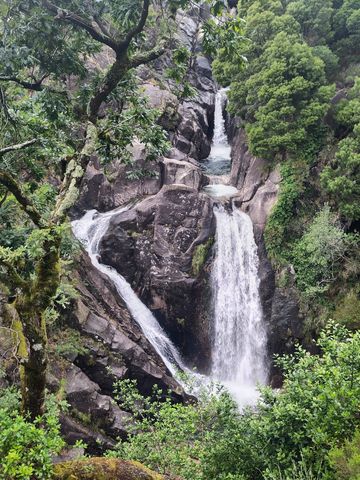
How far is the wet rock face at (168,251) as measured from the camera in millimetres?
18000

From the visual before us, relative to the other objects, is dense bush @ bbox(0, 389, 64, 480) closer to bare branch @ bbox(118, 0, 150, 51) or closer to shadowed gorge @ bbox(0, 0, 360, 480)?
shadowed gorge @ bbox(0, 0, 360, 480)

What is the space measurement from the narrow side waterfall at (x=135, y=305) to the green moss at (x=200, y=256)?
3.22 meters

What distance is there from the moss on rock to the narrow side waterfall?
11.2m

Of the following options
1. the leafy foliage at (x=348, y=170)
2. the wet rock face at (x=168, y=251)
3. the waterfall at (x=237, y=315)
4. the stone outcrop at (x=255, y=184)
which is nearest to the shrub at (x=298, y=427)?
the waterfall at (x=237, y=315)

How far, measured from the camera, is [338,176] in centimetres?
1634

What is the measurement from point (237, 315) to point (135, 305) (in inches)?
202

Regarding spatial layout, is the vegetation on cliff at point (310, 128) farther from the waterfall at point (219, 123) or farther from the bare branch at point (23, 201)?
the bare branch at point (23, 201)

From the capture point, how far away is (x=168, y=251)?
60.3 ft

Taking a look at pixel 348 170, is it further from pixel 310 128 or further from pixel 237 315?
pixel 237 315

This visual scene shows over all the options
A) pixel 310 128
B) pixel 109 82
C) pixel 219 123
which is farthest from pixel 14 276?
pixel 219 123

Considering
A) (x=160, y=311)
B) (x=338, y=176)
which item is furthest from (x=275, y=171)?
(x=160, y=311)

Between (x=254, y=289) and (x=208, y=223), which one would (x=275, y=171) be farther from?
(x=254, y=289)

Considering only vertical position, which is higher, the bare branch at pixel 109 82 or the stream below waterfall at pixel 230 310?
the bare branch at pixel 109 82

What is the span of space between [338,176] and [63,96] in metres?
13.8
